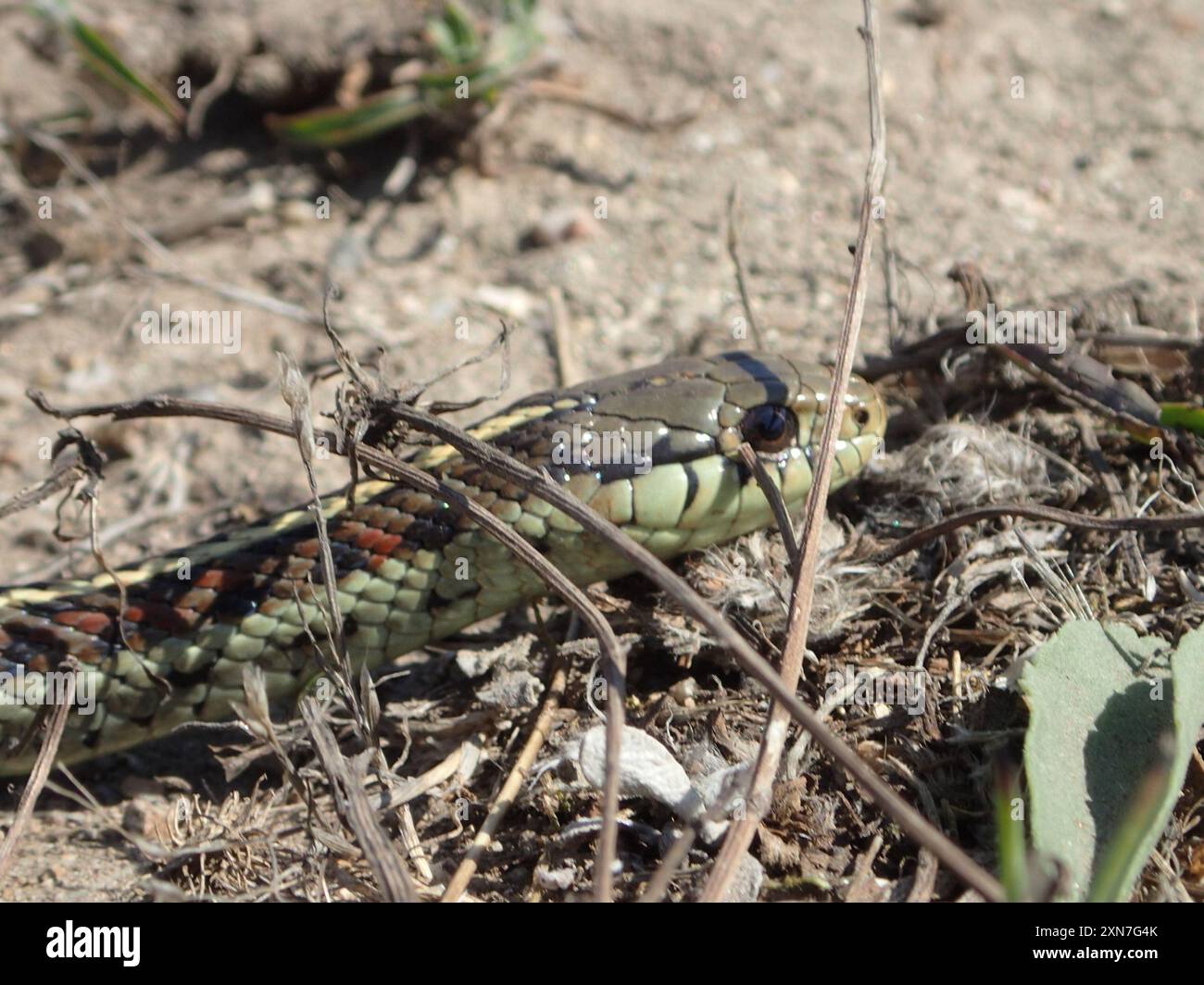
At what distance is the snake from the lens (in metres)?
2.27

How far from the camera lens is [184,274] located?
11.0ft

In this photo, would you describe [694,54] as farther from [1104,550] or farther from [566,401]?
[1104,550]

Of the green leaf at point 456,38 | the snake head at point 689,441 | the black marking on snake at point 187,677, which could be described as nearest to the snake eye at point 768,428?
the snake head at point 689,441

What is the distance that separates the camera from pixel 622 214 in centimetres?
351

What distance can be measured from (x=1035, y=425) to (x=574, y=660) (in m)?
1.14

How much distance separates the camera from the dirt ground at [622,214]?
3.07 m
